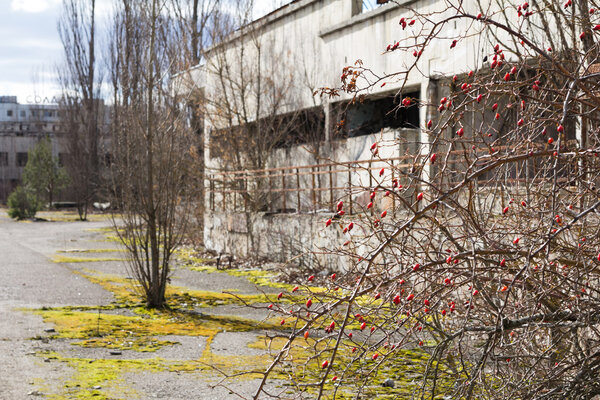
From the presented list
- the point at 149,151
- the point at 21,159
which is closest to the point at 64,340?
the point at 149,151

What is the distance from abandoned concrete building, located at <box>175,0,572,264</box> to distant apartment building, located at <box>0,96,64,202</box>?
35.1 m

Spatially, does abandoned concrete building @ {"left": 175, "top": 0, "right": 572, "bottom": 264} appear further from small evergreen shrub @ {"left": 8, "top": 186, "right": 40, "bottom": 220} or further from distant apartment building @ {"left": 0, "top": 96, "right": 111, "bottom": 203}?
distant apartment building @ {"left": 0, "top": 96, "right": 111, "bottom": 203}

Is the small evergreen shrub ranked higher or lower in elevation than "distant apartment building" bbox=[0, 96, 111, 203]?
lower

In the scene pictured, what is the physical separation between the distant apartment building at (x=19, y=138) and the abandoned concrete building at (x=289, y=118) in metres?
35.1

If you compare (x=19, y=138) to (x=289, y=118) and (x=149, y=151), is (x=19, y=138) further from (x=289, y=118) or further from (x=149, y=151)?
(x=149, y=151)

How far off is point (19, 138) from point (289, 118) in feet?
133

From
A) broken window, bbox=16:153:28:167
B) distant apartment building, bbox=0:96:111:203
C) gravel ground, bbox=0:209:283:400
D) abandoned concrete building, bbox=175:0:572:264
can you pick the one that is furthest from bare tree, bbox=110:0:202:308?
broken window, bbox=16:153:28:167

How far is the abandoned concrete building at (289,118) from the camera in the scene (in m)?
13.6

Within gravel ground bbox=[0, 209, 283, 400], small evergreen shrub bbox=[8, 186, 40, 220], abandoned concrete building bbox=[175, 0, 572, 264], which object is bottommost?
gravel ground bbox=[0, 209, 283, 400]

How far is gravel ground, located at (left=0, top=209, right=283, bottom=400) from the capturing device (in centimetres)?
570

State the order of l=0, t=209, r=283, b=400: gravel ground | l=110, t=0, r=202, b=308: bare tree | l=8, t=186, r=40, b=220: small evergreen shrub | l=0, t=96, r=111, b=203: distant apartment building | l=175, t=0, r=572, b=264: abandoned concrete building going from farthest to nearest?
l=0, t=96, r=111, b=203: distant apartment building
l=8, t=186, r=40, b=220: small evergreen shrub
l=175, t=0, r=572, b=264: abandoned concrete building
l=110, t=0, r=202, b=308: bare tree
l=0, t=209, r=283, b=400: gravel ground

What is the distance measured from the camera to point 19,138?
170 ft

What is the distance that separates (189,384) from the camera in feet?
19.2

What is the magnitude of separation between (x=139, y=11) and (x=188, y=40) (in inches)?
331
